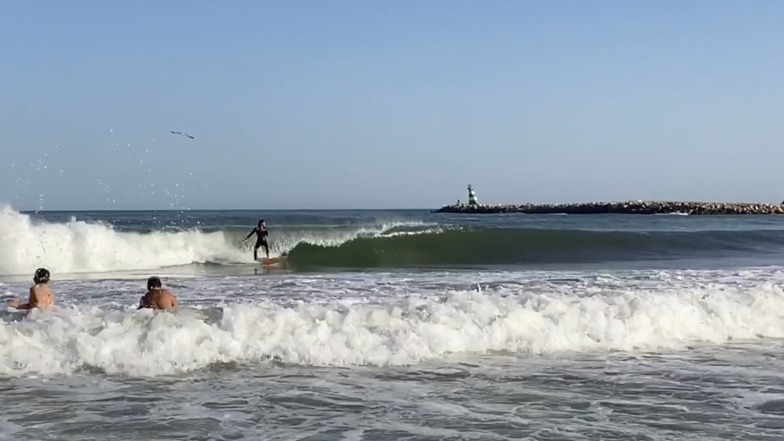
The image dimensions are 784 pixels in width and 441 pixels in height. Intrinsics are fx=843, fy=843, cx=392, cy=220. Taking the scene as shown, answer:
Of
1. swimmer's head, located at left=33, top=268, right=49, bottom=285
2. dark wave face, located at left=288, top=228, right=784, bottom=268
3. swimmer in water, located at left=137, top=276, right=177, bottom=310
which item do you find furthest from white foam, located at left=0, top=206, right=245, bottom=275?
swimmer in water, located at left=137, top=276, right=177, bottom=310

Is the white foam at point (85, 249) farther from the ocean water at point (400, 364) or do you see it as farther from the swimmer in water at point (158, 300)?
the swimmer in water at point (158, 300)

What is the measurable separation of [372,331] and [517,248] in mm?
20892

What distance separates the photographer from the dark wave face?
85.8 feet

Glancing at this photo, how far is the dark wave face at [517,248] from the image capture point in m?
26.2

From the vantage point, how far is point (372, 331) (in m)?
9.40

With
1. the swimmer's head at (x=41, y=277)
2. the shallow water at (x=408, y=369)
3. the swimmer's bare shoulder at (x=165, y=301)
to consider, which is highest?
the swimmer's head at (x=41, y=277)

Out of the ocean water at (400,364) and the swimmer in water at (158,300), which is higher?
the swimmer in water at (158,300)

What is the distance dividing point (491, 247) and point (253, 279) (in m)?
14.2

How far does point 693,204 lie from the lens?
83125 millimetres

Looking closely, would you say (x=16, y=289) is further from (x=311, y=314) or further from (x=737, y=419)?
(x=737, y=419)

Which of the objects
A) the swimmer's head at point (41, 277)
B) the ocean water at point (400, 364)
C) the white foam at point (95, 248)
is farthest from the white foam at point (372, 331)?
the white foam at point (95, 248)

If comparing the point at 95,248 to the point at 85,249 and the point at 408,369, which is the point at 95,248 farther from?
the point at 408,369

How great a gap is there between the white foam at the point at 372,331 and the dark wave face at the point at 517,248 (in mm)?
13275

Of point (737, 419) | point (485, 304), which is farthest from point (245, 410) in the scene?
point (485, 304)
